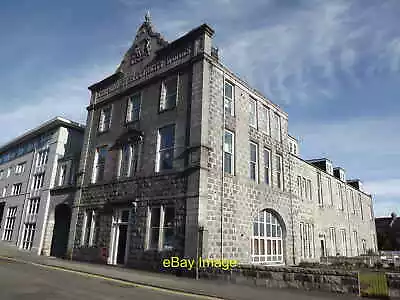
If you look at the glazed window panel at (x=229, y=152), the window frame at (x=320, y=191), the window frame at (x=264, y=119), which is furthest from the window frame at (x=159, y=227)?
the window frame at (x=320, y=191)

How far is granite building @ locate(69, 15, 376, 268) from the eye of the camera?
16.2 meters

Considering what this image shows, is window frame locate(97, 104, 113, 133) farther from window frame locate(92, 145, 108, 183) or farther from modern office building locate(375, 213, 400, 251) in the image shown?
modern office building locate(375, 213, 400, 251)

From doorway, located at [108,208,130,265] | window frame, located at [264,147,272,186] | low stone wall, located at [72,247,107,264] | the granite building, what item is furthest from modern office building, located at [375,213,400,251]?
low stone wall, located at [72,247,107,264]

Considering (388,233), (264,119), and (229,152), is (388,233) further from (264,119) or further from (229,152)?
(229,152)

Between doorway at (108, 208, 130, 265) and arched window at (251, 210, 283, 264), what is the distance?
7896 mm

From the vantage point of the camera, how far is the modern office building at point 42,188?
2712 cm

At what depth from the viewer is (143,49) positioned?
2203cm

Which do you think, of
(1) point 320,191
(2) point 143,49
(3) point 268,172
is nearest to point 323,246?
(1) point 320,191

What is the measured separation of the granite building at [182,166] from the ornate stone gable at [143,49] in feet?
0.29

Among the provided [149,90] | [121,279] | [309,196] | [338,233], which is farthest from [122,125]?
[338,233]

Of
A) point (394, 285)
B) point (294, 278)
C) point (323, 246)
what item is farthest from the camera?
point (323, 246)

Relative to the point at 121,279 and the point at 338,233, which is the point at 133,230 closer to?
the point at 121,279

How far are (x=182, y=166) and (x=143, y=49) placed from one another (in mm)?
10242

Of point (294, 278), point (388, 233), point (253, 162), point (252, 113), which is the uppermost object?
point (252, 113)
